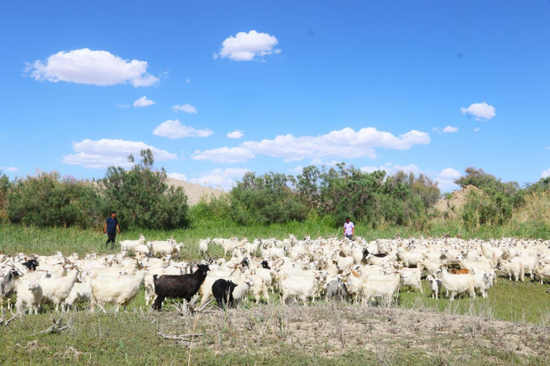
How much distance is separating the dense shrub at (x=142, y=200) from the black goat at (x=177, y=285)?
1759cm

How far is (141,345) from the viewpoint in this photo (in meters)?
6.70

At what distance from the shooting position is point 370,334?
7.28 meters

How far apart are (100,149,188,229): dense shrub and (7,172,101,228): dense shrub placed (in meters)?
1.14

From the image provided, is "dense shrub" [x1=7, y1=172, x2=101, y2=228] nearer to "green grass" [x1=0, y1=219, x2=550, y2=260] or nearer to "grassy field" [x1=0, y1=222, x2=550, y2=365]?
"green grass" [x1=0, y1=219, x2=550, y2=260]

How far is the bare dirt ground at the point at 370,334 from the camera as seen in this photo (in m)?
6.65

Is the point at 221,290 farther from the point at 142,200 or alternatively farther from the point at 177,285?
the point at 142,200

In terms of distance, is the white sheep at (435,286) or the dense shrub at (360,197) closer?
the white sheep at (435,286)

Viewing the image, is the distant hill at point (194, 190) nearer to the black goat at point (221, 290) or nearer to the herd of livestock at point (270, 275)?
the herd of livestock at point (270, 275)

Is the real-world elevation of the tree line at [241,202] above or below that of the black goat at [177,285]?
above

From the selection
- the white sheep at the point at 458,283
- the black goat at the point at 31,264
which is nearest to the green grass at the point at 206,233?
the black goat at the point at 31,264

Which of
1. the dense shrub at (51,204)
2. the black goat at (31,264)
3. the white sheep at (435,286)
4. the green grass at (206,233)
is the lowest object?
the white sheep at (435,286)

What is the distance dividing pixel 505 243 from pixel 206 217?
1946 cm

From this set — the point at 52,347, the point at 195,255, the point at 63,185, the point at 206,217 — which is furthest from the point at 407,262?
the point at 63,185

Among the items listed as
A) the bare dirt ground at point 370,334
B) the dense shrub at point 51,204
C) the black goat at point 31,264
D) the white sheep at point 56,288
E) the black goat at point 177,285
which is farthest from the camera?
the dense shrub at point 51,204
